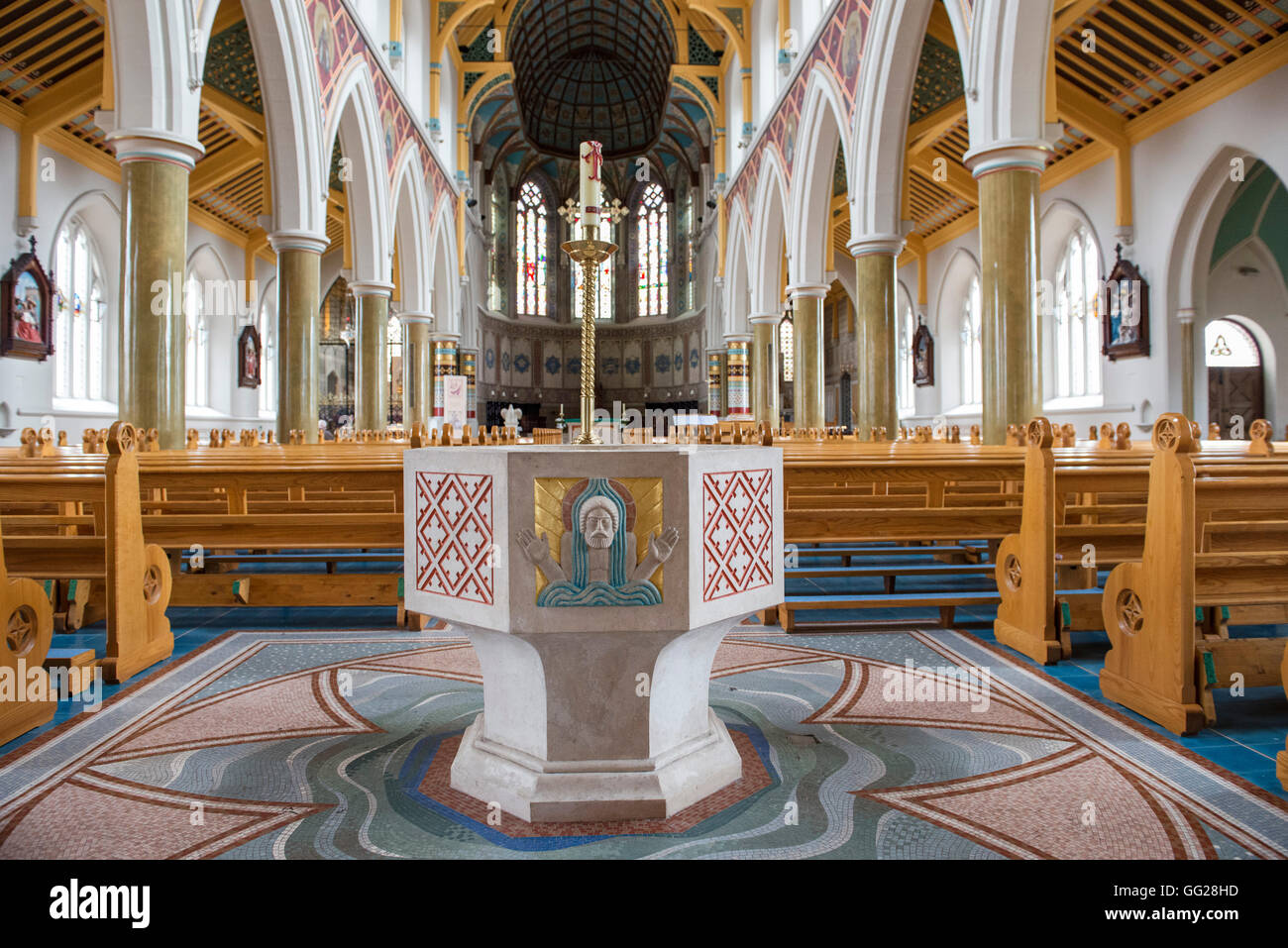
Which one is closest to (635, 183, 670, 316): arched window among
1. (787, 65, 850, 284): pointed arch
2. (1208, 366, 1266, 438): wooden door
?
(787, 65, 850, 284): pointed arch

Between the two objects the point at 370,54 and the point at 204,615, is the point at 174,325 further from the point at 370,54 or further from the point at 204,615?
the point at 370,54

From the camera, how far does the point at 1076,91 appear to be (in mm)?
11945

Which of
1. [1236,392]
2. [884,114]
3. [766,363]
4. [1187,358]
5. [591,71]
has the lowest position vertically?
[1236,392]

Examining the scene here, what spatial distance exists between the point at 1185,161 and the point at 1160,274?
150cm

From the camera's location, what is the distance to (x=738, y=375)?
70.2 feet

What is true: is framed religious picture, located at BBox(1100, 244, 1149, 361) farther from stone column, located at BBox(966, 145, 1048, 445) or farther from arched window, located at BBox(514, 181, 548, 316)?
arched window, located at BBox(514, 181, 548, 316)

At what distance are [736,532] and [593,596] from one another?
458 millimetres

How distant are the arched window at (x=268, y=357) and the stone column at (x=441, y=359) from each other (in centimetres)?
423

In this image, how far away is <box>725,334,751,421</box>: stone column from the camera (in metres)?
20.8

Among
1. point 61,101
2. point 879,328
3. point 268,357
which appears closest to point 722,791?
point 879,328

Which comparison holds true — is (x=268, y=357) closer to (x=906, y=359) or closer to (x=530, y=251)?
Answer: (x=530, y=251)

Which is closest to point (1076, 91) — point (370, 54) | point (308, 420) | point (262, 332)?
point (370, 54)

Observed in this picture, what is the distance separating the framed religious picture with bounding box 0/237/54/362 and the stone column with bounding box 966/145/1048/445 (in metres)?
12.0
